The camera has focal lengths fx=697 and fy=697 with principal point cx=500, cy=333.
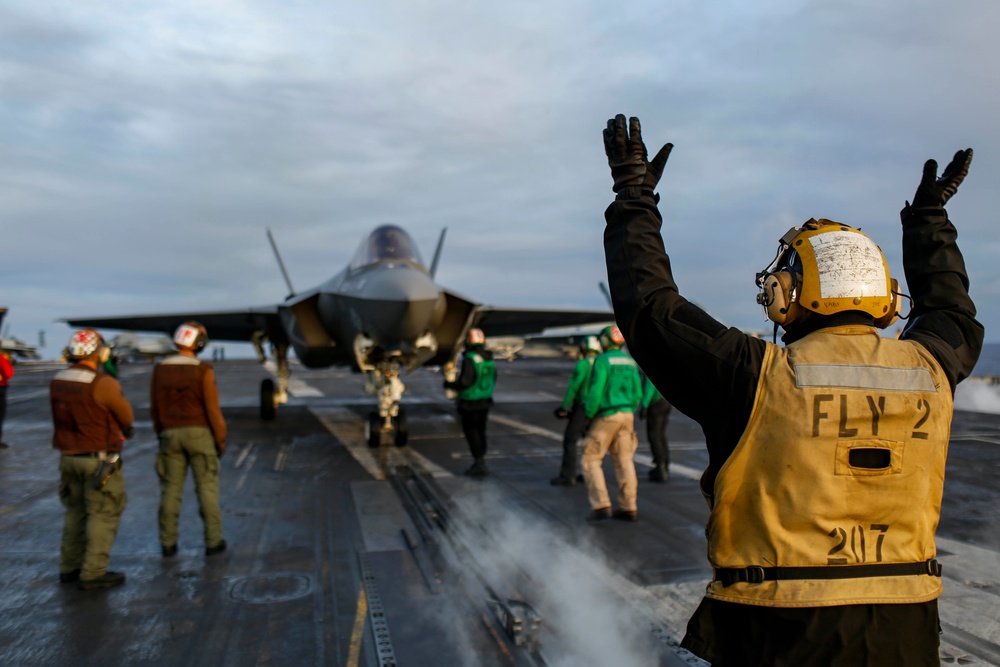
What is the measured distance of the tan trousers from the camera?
6516mm

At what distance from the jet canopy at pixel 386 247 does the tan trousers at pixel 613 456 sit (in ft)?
17.3

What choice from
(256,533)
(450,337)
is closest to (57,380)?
(256,533)

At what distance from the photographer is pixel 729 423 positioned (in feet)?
5.97

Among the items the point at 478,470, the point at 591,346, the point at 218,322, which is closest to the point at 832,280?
the point at 591,346

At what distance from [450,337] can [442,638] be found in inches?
340

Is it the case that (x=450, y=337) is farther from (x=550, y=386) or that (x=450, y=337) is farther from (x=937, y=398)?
(x=550, y=386)

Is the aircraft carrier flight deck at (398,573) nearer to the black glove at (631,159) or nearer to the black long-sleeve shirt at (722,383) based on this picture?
the black long-sleeve shirt at (722,383)

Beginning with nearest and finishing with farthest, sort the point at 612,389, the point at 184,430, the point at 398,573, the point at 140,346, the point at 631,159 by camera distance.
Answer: the point at 631,159 < the point at 398,573 < the point at 184,430 < the point at 612,389 < the point at 140,346

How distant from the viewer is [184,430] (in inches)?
225

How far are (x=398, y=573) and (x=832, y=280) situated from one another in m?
3.97

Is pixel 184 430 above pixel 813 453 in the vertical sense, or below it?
below

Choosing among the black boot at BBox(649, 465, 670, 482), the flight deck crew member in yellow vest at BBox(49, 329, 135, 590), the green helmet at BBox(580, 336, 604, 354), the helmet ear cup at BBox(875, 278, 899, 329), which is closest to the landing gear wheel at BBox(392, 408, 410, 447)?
the green helmet at BBox(580, 336, 604, 354)

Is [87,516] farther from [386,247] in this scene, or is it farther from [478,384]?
[386,247]

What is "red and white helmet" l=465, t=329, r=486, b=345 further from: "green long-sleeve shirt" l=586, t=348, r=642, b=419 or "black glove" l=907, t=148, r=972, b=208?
"black glove" l=907, t=148, r=972, b=208
